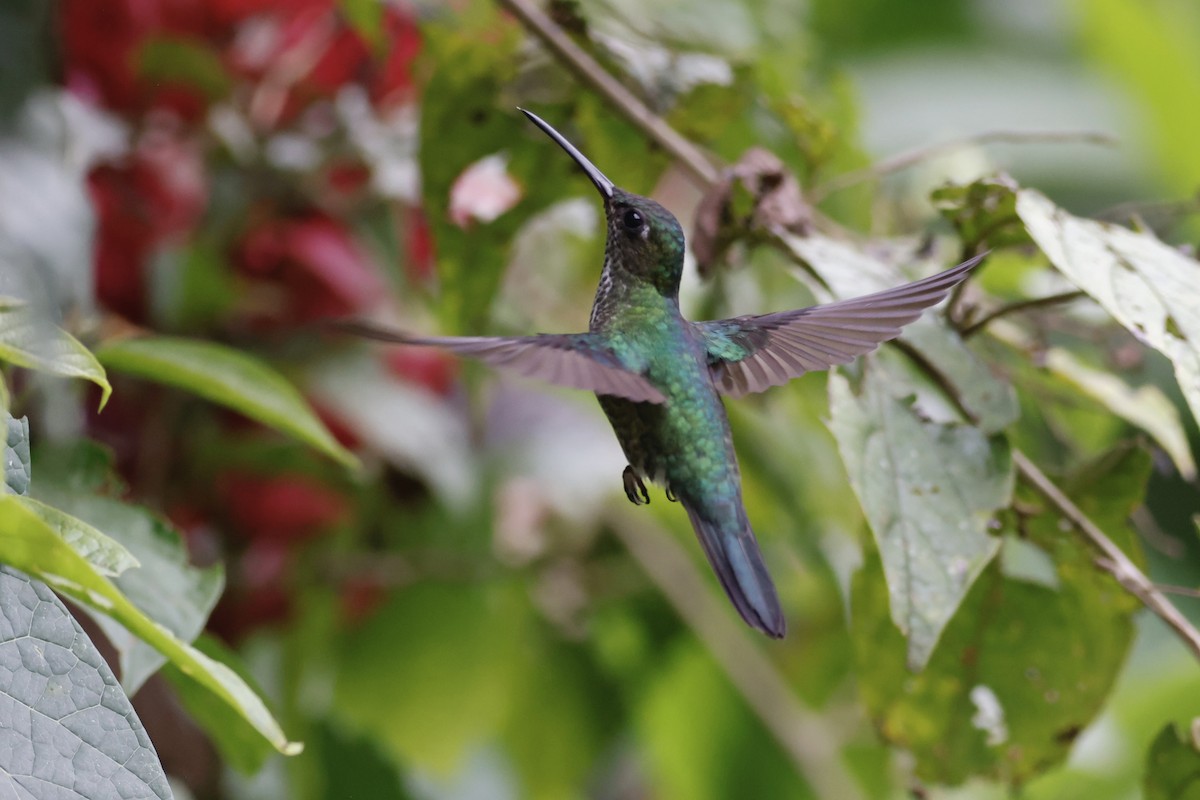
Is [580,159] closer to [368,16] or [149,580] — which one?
[149,580]

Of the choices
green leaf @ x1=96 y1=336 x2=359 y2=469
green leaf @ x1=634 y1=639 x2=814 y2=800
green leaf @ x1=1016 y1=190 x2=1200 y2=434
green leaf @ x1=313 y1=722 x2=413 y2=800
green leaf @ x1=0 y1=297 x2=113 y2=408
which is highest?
green leaf @ x1=0 y1=297 x2=113 y2=408

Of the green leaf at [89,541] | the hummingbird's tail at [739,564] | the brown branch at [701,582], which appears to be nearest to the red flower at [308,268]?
the brown branch at [701,582]

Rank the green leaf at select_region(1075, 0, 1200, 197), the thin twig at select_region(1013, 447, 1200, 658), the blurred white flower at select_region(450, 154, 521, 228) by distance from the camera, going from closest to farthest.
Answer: the thin twig at select_region(1013, 447, 1200, 658) < the blurred white flower at select_region(450, 154, 521, 228) < the green leaf at select_region(1075, 0, 1200, 197)

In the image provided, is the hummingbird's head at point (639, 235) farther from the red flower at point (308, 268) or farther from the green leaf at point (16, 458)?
the red flower at point (308, 268)

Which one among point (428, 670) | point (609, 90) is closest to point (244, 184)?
point (609, 90)

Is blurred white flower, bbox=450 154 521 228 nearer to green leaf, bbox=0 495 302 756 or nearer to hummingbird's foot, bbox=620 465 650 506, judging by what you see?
hummingbird's foot, bbox=620 465 650 506

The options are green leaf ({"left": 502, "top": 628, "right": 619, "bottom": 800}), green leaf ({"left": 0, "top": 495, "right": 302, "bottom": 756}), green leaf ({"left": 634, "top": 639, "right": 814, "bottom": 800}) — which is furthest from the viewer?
green leaf ({"left": 634, "top": 639, "right": 814, "bottom": 800})

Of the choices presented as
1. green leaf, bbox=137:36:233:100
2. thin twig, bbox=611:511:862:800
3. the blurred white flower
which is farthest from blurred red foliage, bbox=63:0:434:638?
thin twig, bbox=611:511:862:800
